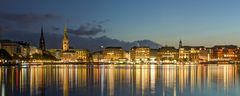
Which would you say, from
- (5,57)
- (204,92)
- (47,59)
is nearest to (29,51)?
(47,59)

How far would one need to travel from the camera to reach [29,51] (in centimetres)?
18562

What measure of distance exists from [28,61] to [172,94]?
13857 cm

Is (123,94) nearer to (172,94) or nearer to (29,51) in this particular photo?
(172,94)

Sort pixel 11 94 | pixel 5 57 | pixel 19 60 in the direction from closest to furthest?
1. pixel 11 94
2. pixel 5 57
3. pixel 19 60

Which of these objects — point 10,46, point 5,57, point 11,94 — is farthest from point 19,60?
point 11,94

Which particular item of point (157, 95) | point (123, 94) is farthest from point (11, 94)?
point (157, 95)

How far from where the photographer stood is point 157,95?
30.1 metres

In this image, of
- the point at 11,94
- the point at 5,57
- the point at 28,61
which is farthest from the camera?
the point at 28,61

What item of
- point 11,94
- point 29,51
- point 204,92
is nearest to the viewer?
point 11,94

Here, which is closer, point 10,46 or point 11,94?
point 11,94

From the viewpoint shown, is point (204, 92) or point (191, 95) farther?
point (204, 92)

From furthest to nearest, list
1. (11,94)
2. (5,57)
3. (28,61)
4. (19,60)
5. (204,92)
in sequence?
(28,61)
(19,60)
(5,57)
(204,92)
(11,94)

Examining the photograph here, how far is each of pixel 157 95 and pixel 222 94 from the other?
15.7ft

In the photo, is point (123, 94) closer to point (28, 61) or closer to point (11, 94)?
point (11, 94)
